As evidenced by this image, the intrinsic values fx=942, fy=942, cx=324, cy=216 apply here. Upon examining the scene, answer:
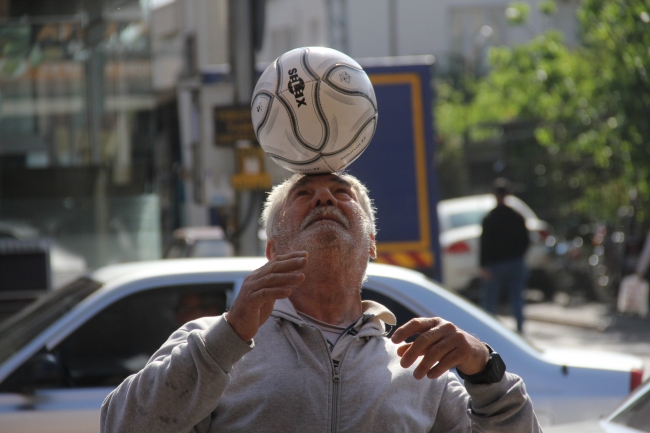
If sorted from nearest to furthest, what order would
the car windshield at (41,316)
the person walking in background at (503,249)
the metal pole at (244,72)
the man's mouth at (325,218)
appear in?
1. the man's mouth at (325,218)
2. the car windshield at (41,316)
3. the metal pole at (244,72)
4. the person walking in background at (503,249)

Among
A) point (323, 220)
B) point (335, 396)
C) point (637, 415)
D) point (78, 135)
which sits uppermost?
point (78, 135)

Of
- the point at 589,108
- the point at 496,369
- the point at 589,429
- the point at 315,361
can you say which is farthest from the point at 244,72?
the point at 589,108

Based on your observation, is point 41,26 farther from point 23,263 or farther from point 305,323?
point 305,323

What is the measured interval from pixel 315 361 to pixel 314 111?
0.67m

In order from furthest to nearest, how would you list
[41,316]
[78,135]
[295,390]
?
1. [78,135]
2. [41,316]
3. [295,390]

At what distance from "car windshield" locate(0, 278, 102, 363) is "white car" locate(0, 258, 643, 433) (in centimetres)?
1

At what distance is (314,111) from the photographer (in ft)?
8.34

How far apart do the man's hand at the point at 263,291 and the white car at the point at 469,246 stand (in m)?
11.1

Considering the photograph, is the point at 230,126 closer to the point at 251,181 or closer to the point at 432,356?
the point at 251,181

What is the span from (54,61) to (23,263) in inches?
120

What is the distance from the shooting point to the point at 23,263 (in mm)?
7992

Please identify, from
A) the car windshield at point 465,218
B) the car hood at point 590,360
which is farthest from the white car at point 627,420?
the car windshield at point 465,218

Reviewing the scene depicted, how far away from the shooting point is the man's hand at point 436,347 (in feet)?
7.01

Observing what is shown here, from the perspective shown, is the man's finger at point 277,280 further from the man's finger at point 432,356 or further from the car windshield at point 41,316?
the car windshield at point 41,316
